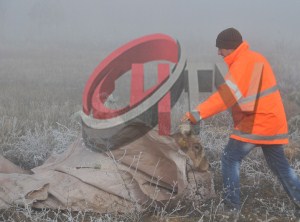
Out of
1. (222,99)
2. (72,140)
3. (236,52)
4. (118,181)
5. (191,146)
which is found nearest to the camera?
Result: (222,99)

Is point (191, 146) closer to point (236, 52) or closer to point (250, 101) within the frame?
point (250, 101)

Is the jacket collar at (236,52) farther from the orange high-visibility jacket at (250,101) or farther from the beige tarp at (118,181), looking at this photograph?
the beige tarp at (118,181)

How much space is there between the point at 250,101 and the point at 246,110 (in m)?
0.08

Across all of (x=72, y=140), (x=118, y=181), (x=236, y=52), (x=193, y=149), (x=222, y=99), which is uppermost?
(x=236, y=52)

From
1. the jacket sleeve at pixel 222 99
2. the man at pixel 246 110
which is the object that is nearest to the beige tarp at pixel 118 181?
the man at pixel 246 110

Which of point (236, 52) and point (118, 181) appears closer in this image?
point (236, 52)

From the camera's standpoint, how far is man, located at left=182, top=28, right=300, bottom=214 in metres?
3.96

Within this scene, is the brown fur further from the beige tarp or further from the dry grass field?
the dry grass field

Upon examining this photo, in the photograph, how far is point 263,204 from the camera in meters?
4.55

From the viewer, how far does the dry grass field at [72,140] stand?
4070 millimetres

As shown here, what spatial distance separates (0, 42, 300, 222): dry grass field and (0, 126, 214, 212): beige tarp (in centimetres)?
10

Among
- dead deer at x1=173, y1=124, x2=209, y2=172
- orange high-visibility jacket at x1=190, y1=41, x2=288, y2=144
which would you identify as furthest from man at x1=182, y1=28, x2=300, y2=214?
dead deer at x1=173, y1=124, x2=209, y2=172

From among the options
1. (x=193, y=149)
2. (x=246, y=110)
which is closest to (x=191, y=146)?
(x=193, y=149)

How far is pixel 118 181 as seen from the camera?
13.8 feet
